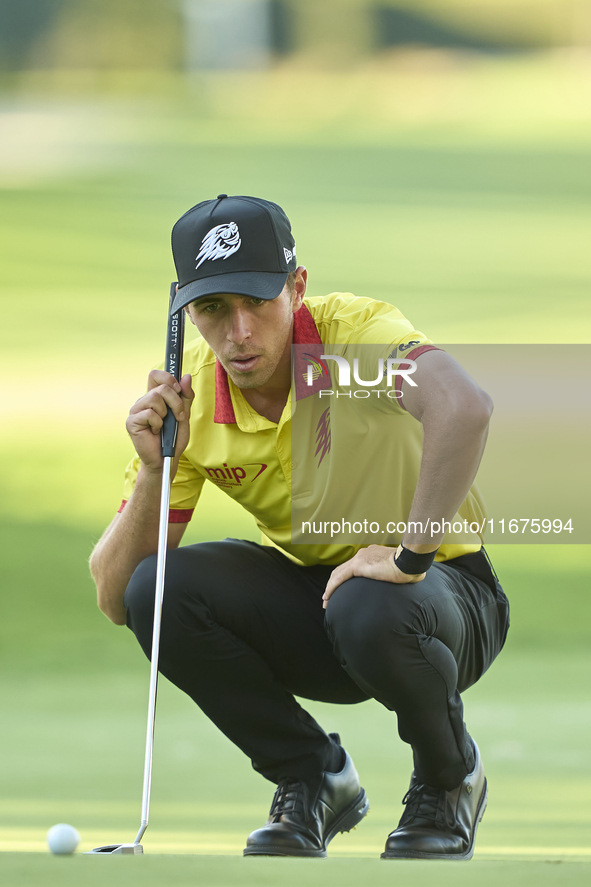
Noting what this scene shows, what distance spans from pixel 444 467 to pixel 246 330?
0.34 metres

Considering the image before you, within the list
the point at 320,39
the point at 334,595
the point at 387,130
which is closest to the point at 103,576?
the point at 334,595

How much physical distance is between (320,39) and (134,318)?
63.3 inches

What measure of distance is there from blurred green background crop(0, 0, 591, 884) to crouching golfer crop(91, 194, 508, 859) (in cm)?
135

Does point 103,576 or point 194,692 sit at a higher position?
point 103,576

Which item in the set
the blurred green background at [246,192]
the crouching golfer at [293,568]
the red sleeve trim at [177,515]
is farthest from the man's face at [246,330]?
the blurred green background at [246,192]

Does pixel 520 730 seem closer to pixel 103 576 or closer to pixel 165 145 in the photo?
pixel 103 576

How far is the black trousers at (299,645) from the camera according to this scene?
1.29 metres

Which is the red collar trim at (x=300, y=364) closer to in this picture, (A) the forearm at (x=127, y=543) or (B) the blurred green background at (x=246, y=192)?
(A) the forearm at (x=127, y=543)

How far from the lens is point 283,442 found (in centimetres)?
147

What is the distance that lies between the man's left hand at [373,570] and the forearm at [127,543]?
31 cm

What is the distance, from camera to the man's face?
1374 mm

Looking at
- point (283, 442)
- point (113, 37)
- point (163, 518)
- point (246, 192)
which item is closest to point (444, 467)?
point (283, 442)

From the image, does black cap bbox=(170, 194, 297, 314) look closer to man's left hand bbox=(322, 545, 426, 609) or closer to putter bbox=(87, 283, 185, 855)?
putter bbox=(87, 283, 185, 855)

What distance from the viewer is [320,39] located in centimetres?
450
